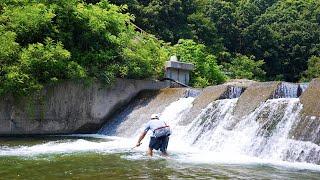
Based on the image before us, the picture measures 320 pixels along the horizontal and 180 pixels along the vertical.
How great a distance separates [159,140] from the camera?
10.9 meters

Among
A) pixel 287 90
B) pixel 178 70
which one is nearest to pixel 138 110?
pixel 178 70

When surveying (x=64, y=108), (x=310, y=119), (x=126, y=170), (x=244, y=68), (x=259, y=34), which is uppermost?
(x=259, y=34)

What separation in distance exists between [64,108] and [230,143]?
7.85 m

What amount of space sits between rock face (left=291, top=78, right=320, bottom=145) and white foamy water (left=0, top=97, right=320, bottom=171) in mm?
161

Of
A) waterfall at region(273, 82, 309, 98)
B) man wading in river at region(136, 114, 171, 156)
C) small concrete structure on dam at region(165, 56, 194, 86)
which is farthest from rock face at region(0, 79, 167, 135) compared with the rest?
waterfall at region(273, 82, 309, 98)

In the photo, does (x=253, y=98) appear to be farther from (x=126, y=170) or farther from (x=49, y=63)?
Answer: (x=49, y=63)

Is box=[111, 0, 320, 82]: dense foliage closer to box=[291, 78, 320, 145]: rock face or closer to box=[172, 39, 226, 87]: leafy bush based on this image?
box=[172, 39, 226, 87]: leafy bush

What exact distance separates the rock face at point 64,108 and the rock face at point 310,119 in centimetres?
897

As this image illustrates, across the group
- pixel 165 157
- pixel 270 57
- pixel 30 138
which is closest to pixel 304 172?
pixel 165 157

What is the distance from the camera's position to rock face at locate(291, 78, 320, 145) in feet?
33.6

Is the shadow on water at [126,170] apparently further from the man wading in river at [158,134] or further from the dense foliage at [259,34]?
the dense foliage at [259,34]

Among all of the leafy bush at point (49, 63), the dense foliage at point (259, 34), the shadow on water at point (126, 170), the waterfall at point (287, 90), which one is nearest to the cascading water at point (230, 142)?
the shadow on water at point (126, 170)

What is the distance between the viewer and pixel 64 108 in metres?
17.6

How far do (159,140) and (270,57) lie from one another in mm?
31207
